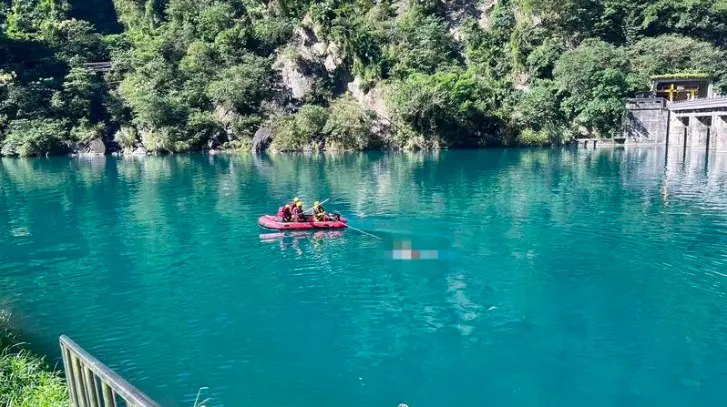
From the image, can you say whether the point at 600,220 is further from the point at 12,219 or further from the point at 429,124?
the point at 429,124

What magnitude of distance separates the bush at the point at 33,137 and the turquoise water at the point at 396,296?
4580 cm

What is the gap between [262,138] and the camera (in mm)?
78750

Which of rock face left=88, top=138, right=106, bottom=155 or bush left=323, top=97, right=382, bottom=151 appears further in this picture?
rock face left=88, top=138, right=106, bottom=155

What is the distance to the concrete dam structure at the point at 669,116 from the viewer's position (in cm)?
6419

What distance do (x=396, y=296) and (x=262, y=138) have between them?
63.9m

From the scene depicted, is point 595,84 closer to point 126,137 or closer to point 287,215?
point 287,215

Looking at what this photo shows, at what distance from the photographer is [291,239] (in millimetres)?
25641

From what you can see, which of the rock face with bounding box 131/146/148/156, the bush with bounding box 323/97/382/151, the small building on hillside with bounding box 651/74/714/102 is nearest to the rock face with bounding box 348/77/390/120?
the bush with bounding box 323/97/382/151

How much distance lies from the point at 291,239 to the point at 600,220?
15738mm

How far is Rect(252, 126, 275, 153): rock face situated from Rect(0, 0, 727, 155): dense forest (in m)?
0.74

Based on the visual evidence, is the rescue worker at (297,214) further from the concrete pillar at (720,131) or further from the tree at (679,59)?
the tree at (679,59)

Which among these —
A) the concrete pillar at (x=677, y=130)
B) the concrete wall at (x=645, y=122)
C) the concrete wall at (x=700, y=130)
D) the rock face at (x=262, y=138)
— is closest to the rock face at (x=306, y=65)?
the rock face at (x=262, y=138)

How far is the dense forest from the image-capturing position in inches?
2891

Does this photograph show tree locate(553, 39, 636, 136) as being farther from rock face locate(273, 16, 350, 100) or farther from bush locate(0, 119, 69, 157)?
bush locate(0, 119, 69, 157)
